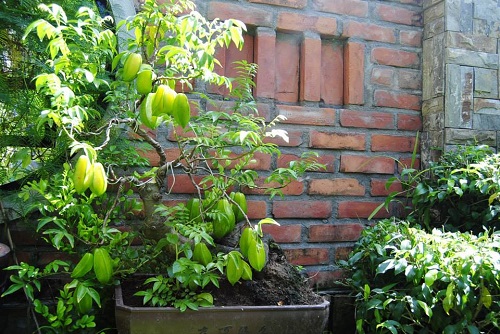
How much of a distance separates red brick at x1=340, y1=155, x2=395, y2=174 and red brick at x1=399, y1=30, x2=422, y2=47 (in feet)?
1.59

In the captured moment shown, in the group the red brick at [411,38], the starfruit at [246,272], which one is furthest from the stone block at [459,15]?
the starfruit at [246,272]

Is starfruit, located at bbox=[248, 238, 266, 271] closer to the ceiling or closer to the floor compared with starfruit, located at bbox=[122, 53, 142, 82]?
closer to the floor

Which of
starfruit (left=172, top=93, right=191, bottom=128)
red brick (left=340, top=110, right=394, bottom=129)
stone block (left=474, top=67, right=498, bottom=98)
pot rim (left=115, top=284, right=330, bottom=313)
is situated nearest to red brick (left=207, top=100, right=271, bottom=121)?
red brick (left=340, top=110, right=394, bottom=129)

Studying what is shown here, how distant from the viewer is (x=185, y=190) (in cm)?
167

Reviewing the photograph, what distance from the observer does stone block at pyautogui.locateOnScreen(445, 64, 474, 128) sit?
183 centimetres

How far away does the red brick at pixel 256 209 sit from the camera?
67.8 inches

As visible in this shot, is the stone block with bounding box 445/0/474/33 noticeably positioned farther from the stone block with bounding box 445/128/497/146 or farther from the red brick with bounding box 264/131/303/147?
the red brick with bounding box 264/131/303/147

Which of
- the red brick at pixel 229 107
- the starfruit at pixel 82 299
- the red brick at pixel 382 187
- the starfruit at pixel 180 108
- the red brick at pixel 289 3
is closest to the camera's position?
the starfruit at pixel 180 108

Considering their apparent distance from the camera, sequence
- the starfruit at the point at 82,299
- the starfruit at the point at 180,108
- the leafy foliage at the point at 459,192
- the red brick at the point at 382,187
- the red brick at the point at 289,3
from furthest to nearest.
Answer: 1. the red brick at the point at 382,187
2. the red brick at the point at 289,3
3. the leafy foliage at the point at 459,192
4. the starfruit at the point at 82,299
5. the starfruit at the point at 180,108

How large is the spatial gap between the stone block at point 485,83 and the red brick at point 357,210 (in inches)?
23.0

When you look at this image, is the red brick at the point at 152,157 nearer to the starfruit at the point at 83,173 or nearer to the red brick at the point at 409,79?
the starfruit at the point at 83,173

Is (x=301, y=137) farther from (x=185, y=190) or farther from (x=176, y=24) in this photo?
(x=176, y=24)

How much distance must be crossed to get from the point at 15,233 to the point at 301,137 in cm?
102

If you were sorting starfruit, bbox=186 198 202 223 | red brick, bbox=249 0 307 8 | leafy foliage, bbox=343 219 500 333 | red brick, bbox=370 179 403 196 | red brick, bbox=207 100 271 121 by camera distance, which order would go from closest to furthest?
leafy foliage, bbox=343 219 500 333, starfruit, bbox=186 198 202 223, red brick, bbox=207 100 271 121, red brick, bbox=249 0 307 8, red brick, bbox=370 179 403 196
